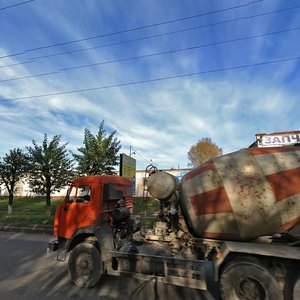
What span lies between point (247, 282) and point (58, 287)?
3855 millimetres

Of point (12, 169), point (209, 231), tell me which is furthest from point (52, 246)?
point (12, 169)

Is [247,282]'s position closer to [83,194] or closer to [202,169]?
[202,169]

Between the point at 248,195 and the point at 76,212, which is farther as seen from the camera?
the point at 76,212

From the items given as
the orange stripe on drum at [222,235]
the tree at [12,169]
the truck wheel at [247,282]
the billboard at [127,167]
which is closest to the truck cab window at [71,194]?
the orange stripe on drum at [222,235]

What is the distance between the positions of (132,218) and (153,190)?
1621 millimetres

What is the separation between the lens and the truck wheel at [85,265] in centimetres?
498

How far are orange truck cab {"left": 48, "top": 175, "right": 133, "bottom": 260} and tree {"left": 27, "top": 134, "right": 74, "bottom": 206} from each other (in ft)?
31.6

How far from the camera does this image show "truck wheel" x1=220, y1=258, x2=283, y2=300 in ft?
12.2

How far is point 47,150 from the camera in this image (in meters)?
15.3

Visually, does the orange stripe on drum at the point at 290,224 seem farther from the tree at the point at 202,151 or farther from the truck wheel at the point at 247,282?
the tree at the point at 202,151

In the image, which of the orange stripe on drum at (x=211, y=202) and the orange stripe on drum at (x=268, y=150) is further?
the orange stripe on drum at (x=268, y=150)

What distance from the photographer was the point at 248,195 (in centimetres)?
415

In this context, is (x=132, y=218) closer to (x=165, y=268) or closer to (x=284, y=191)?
(x=165, y=268)

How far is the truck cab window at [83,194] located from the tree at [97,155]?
28.8 feet
